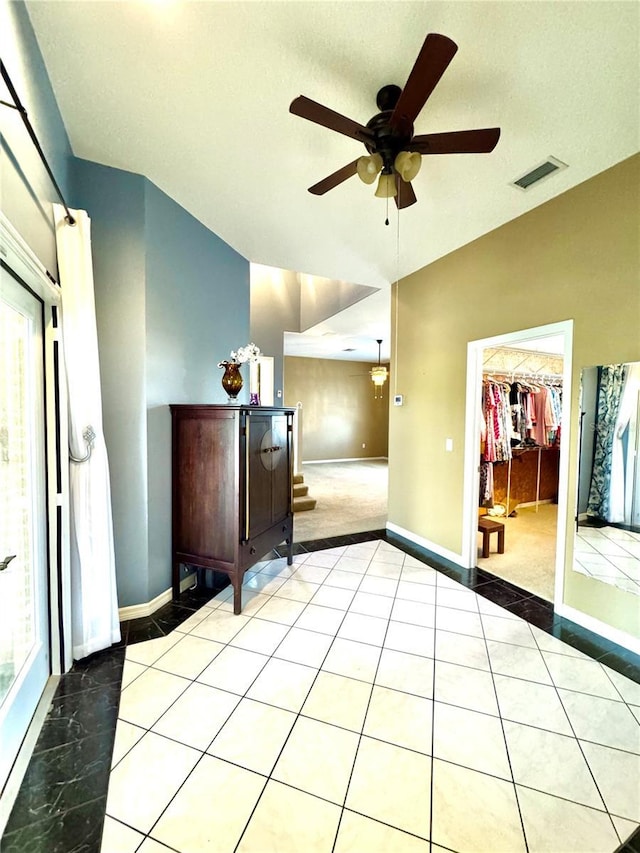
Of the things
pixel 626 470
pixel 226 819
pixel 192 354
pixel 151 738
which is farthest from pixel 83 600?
pixel 626 470

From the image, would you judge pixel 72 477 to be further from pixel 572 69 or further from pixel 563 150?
pixel 563 150

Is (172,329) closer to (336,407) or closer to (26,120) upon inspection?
(26,120)

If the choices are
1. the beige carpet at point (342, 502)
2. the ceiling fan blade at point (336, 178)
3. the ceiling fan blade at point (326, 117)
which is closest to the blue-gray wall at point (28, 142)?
the ceiling fan blade at point (326, 117)

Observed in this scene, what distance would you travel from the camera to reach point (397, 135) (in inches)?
63.4

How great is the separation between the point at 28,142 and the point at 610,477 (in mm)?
3580

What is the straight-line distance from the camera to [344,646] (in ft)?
6.79

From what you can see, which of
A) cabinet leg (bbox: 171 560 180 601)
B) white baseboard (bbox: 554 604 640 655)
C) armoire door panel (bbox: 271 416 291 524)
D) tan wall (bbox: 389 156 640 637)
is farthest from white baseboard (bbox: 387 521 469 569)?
cabinet leg (bbox: 171 560 180 601)

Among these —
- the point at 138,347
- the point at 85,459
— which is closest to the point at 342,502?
the point at 138,347

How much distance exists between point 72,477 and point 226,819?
167 centimetres

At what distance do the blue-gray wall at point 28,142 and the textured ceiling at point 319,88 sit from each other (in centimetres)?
11

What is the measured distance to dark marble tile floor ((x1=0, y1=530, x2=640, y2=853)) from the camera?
45.0 inches

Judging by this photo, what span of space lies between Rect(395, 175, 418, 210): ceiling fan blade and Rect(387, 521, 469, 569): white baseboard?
9.64 feet

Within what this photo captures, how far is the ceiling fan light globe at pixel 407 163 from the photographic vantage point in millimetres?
1610

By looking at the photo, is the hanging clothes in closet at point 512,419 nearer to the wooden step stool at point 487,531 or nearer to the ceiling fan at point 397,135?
the wooden step stool at point 487,531
